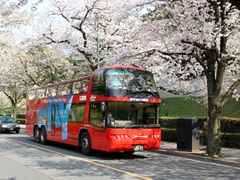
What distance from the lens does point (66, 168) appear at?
12.9 m

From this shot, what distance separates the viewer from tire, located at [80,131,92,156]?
17.2 metres

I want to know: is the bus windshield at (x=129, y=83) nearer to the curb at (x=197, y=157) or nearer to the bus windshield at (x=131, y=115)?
the bus windshield at (x=131, y=115)

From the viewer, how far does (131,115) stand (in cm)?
1622

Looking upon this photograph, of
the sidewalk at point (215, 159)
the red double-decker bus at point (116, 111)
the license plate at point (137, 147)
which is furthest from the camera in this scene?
the license plate at point (137, 147)

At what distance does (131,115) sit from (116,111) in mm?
667

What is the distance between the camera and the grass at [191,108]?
127ft

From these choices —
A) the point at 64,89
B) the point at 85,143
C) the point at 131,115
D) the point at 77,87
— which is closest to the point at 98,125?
the point at 131,115

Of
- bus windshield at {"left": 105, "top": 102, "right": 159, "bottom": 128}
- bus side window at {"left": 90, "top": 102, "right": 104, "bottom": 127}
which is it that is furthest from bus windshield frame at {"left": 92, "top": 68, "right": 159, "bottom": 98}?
bus side window at {"left": 90, "top": 102, "right": 104, "bottom": 127}

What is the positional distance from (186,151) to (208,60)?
4159mm

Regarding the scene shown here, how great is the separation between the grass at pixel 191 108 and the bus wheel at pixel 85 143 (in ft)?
67.4

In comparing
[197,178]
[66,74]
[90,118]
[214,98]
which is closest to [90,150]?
[90,118]

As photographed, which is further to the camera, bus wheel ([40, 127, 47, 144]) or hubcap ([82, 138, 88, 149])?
bus wheel ([40, 127, 47, 144])

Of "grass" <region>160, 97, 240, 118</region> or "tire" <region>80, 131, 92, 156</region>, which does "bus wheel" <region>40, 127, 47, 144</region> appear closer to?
"tire" <region>80, 131, 92, 156</region>

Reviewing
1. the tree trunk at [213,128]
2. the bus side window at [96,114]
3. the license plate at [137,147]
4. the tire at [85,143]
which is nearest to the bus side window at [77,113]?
the tire at [85,143]
